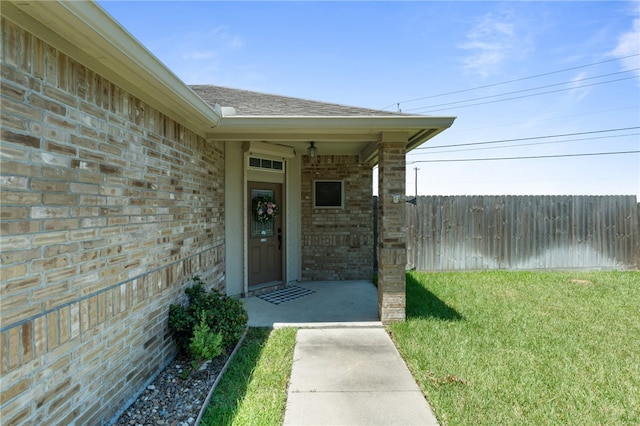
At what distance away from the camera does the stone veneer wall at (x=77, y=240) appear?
1.72 meters

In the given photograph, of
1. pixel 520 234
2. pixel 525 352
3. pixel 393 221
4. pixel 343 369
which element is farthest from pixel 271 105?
pixel 520 234

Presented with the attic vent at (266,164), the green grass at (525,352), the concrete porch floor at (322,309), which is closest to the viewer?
the green grass at (525,352)

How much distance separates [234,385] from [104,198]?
2.07m

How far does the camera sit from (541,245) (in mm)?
8352

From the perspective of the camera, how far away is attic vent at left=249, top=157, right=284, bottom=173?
20.2 feet

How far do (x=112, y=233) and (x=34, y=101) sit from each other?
3.55 feet

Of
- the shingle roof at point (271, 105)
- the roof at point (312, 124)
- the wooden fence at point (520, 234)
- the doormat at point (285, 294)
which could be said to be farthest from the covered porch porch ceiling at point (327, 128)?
the wooden fence at point (520, 234)

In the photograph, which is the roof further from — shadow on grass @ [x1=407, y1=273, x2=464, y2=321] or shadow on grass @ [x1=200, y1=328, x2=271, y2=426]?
shadow on grass @ [x1=200, y1=328, x2=271, y2=426]

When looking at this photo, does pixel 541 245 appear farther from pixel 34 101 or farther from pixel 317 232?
pixel 34 101

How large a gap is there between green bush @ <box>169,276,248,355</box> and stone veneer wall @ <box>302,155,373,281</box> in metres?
3.61

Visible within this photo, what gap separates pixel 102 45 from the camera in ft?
6.66

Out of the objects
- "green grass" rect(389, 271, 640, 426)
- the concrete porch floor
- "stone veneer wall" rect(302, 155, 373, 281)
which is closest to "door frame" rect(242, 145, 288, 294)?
the concrete porch floor

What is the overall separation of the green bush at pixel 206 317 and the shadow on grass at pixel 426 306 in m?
2.62

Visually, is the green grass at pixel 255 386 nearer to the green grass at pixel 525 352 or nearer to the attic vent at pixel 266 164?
the green grass at pixel 525 352
